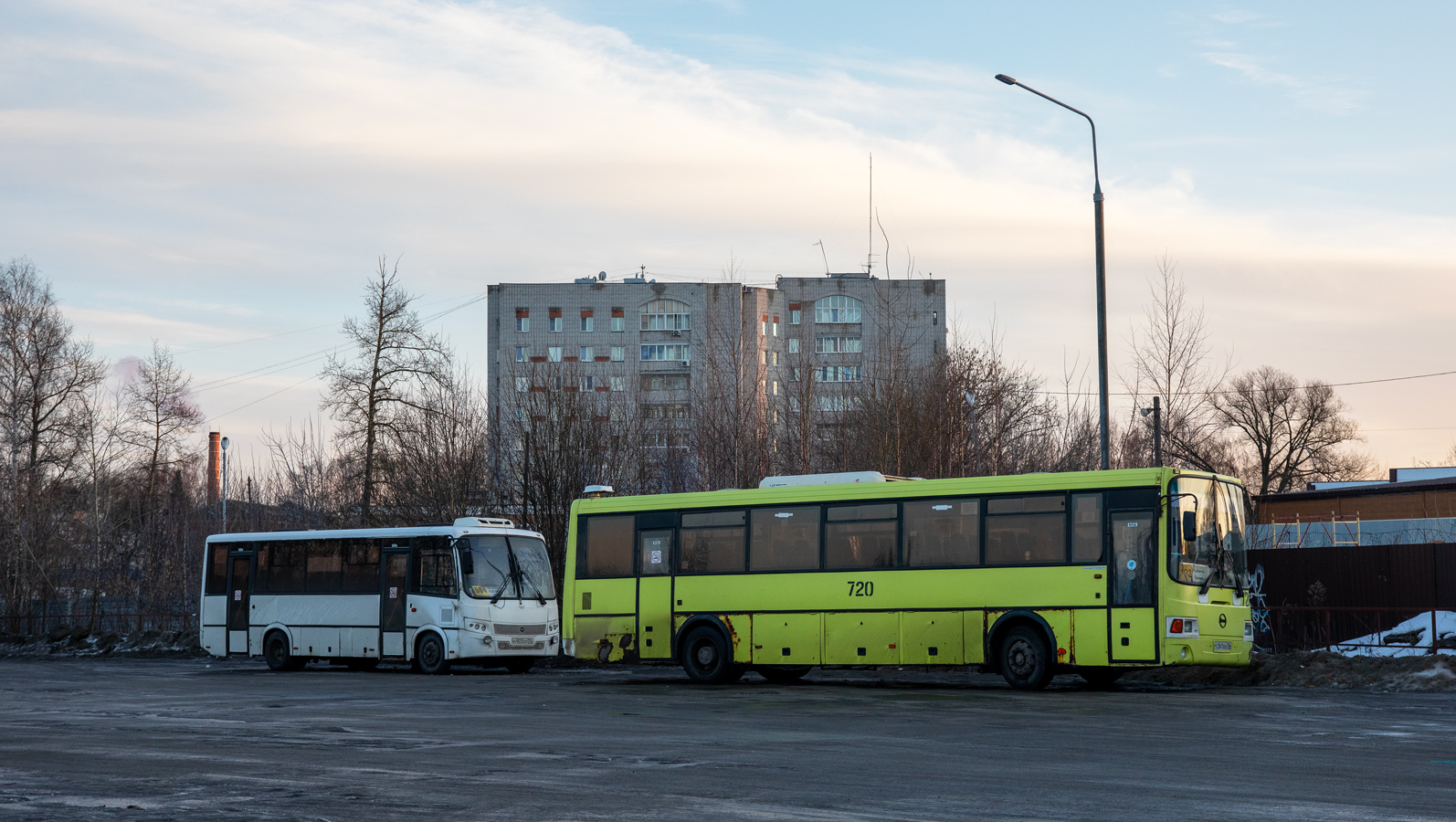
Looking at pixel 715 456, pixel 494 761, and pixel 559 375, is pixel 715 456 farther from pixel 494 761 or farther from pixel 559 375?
pixel 494 761

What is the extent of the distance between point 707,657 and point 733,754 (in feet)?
37.7

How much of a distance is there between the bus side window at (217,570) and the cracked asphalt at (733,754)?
1099 centimetres

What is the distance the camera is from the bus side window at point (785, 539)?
73.0ft

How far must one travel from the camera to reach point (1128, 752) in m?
11.8

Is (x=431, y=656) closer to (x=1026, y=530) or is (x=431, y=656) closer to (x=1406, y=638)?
(x=1026, y=530)

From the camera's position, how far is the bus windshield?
2742 centimetres

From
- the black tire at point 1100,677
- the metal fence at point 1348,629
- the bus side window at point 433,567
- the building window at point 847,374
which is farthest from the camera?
the building window at point 847,374

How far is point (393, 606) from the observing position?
28.2 meters

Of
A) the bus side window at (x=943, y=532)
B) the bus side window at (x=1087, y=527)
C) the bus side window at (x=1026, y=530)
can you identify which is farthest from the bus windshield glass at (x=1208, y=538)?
the bus side window at (x=943, y=532)

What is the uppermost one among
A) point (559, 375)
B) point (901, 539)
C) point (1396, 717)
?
point (559, 375)

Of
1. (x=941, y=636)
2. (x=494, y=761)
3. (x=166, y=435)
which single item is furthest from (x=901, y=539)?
(x=166, y=435)

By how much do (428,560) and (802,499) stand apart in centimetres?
883

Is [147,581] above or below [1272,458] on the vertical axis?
below

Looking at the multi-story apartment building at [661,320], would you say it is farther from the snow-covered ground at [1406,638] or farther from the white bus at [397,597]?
the snow-covered ground at [1406,638]
